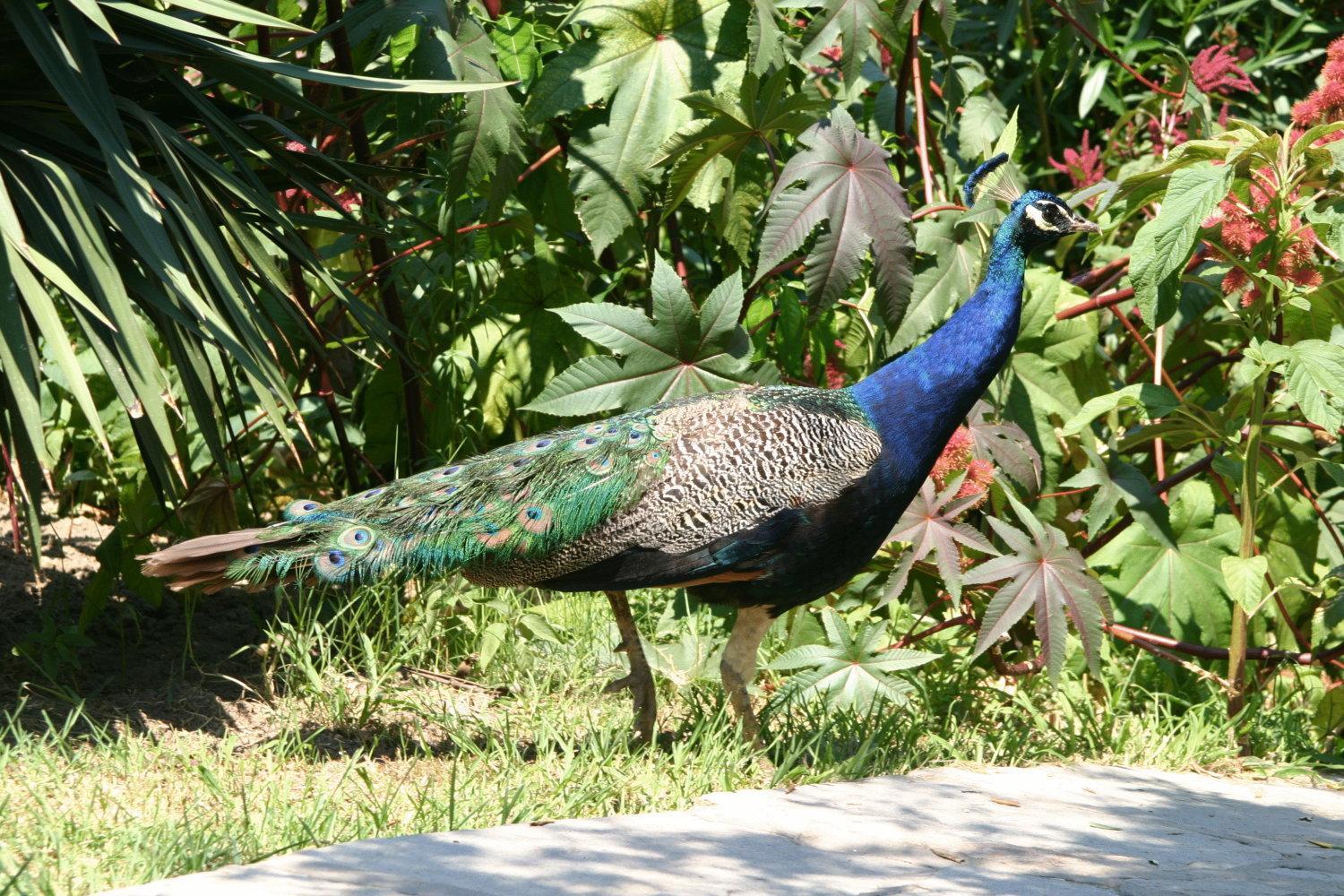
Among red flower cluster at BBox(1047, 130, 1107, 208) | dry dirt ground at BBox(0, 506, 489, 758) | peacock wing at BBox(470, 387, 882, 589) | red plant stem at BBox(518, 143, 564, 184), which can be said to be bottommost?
dry dirt ground at BBox(0, 506, 489, 758)

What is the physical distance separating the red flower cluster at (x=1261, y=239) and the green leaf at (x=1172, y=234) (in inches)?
9.7

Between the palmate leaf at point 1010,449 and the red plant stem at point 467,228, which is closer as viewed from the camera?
the palmate leaf at point 1010,449

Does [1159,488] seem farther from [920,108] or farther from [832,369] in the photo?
[920,108]

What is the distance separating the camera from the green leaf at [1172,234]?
3609mm

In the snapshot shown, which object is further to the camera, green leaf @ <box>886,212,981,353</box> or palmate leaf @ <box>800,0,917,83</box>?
green leaf @ <box>886,212,981,353</box>

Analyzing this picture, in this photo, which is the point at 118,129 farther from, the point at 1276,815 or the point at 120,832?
the point at 1276,815

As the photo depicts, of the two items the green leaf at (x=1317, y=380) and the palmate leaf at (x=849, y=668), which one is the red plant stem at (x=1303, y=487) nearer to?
the green leaf at (x=1317, y=380)

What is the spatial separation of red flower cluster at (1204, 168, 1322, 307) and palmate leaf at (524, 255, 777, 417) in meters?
1.41

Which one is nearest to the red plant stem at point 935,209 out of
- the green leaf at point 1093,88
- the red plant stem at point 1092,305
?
the red plant stem at point 1092,305

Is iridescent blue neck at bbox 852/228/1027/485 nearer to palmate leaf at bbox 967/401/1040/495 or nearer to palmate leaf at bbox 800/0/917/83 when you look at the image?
palmate leaf at bbox 967/401/1040/495

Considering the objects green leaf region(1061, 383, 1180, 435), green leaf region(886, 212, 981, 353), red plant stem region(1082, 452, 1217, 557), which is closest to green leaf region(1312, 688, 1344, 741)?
red plant stem region(1082, 452, 1217, 557)

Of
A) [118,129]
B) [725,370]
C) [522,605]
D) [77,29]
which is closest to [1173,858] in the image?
[725,370]

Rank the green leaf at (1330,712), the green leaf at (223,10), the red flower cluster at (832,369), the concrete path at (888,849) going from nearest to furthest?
the concrete path at (888,849) < the green leaf at (223,10) < the green leaf at (1330,712) < the red flower cluster at (832,369)

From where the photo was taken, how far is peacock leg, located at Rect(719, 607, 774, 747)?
12.6ft
